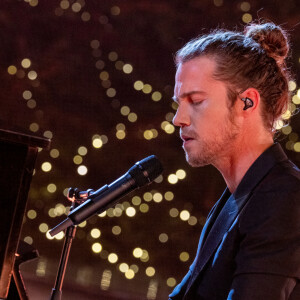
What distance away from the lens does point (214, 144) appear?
1255 mm

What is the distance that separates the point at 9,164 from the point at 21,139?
47 mm

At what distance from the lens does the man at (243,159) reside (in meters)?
0.97

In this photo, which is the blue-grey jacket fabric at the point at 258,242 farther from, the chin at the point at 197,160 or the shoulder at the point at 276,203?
the chin at the point at 197,160

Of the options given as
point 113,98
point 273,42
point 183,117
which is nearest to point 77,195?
point 183,117

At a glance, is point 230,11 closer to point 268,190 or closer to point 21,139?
point 268,190

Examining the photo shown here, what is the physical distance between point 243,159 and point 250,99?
141 mm

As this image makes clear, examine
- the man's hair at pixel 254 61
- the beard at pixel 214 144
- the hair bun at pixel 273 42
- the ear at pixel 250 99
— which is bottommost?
the beard at pixel 214 144

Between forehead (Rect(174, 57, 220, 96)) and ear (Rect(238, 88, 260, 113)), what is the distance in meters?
0.07

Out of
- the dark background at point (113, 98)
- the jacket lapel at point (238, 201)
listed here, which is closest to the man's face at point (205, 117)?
the jacket lapel at point (238, 201)

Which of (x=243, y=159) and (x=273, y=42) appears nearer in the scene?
(x=243, y=159)

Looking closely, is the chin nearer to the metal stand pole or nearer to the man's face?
the man's face

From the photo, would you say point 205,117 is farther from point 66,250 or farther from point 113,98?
point 113,98

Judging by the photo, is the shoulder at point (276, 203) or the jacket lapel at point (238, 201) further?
the jacket lapel at point (238, 201)

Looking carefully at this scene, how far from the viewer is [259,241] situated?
0.98 meters
